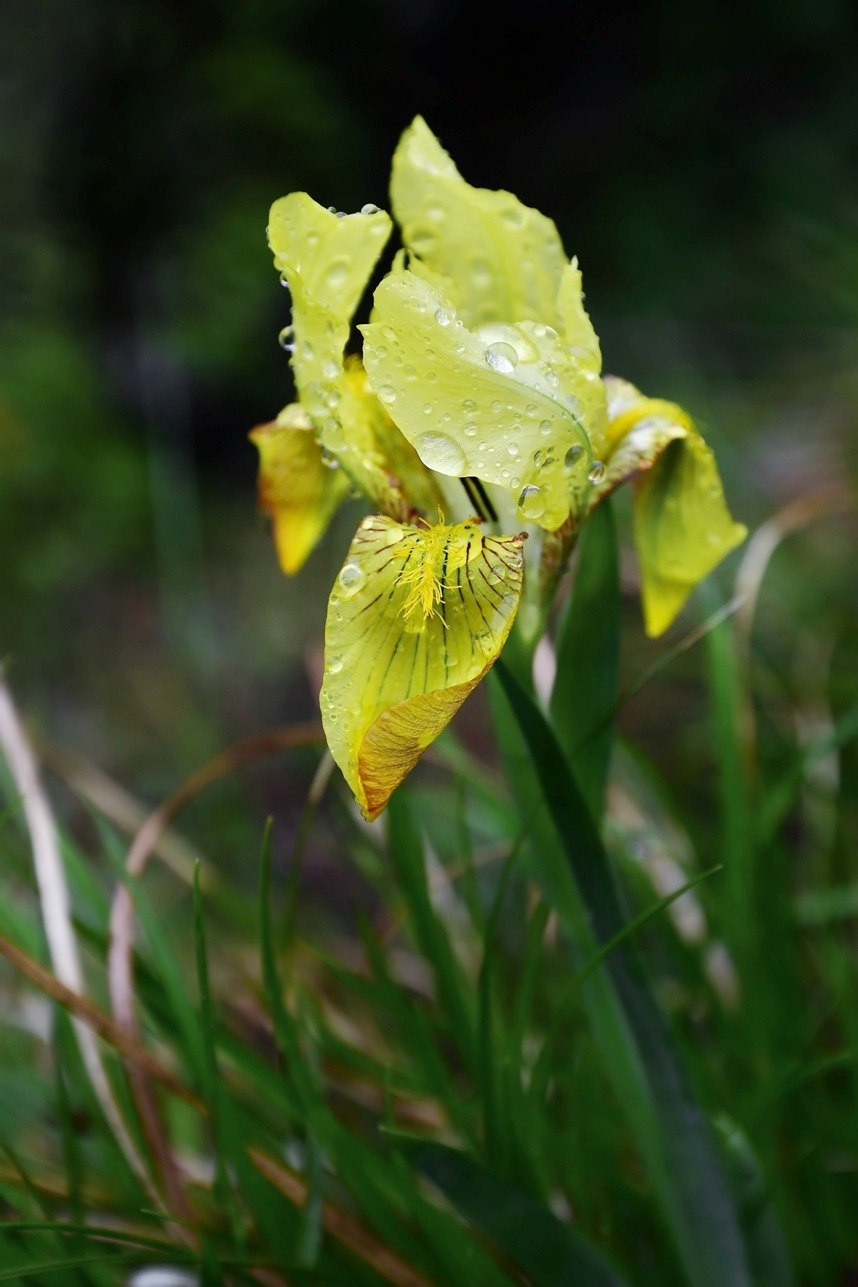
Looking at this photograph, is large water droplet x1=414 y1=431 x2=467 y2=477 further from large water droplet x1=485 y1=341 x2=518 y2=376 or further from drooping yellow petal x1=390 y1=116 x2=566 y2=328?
drooping yellow petal x1=390 y1=116 x2=566 y2=328

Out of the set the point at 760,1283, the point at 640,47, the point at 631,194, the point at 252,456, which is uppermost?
the point at 640,47

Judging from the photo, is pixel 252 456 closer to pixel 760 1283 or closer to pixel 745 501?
pixel 745 501

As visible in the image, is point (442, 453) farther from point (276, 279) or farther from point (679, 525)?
point (276, 279)

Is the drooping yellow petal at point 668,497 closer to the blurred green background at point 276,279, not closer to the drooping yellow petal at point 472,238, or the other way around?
the drooping yellow petal at point 472,238

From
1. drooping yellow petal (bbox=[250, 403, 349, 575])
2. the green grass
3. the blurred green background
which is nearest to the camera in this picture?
the green grass

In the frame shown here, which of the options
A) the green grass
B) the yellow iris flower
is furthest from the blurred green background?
the yellow iris flower

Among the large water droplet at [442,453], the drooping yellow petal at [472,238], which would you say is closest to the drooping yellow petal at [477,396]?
the large water droplet at [442,453]

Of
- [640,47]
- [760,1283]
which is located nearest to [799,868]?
[760,1283]

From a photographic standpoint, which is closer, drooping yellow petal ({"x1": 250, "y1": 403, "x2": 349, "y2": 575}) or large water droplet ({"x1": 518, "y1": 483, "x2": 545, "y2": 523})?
large water droplet ({"x1": 518, "y1": 483, "x2": 545, "y2": 523})
